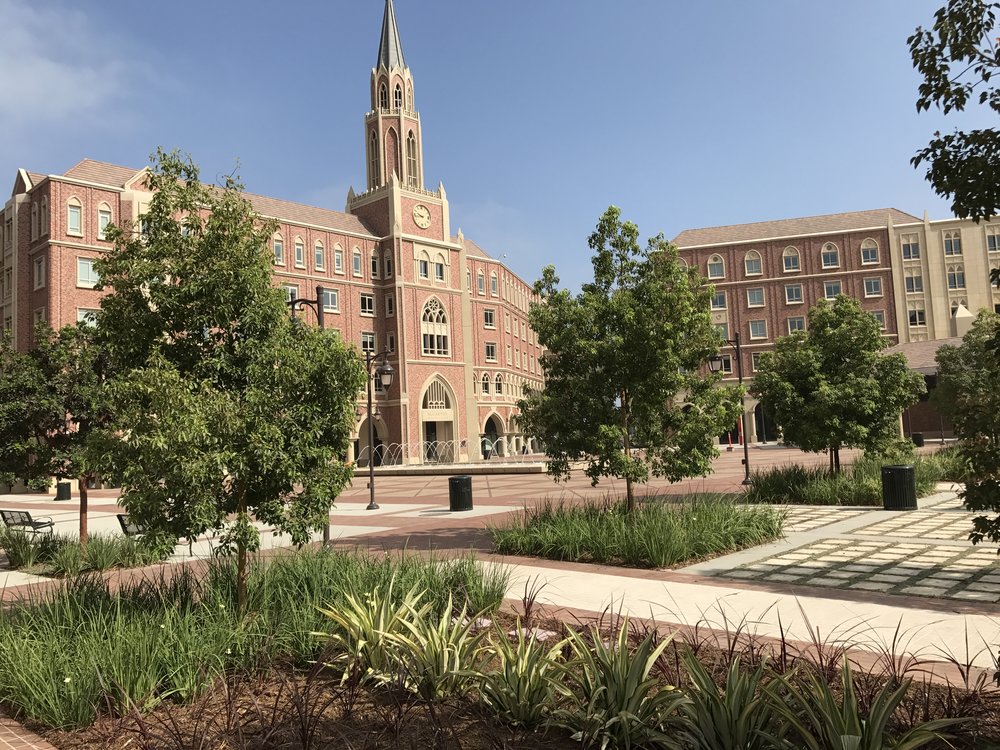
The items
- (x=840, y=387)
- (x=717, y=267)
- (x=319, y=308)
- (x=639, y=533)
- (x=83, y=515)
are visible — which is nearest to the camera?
(x=639, y=533)

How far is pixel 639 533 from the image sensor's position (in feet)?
33.7

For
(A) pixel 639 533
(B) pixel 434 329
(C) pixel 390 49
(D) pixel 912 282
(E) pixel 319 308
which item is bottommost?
(A) pixel 639 533

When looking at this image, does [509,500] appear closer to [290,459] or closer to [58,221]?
[290,459]

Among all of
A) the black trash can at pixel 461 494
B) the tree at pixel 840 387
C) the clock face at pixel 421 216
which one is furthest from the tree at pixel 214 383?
the clock face at pixel 421 216

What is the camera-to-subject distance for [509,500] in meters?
21.9

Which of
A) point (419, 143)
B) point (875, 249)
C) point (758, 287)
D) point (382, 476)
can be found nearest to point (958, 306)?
point (875, 249)

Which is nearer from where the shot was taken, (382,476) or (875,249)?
(382,476)

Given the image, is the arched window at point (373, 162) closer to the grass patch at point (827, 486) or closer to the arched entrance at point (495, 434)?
the arched entrance at point (495, 434)

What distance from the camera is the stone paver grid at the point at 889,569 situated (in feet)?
26.4

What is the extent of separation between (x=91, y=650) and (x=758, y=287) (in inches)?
2793

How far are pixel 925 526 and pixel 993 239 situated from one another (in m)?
65.1

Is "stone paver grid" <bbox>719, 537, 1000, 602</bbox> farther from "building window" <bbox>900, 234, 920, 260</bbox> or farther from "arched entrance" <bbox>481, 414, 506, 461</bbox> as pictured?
"building window" <bbox>900, 234, 920, 260</bbox>

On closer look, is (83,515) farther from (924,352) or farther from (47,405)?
(924,352)

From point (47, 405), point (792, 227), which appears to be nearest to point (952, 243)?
point (792, 227)
